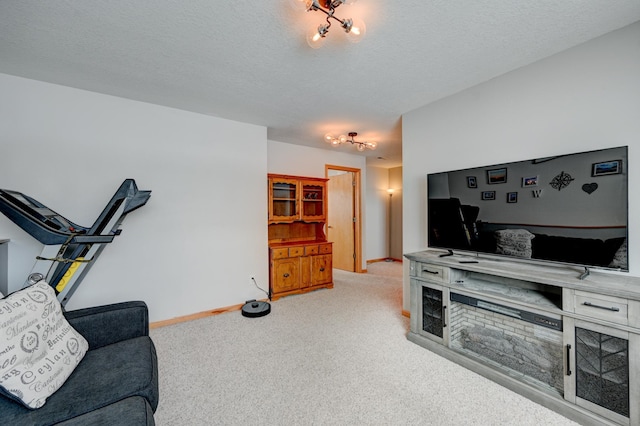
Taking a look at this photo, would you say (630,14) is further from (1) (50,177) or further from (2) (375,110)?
(1) (50,177)

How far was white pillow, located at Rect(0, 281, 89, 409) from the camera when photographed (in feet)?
3.54

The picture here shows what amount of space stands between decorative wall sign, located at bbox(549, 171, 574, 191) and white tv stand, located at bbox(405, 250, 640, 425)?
599mm

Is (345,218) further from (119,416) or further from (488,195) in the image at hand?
(119,416)

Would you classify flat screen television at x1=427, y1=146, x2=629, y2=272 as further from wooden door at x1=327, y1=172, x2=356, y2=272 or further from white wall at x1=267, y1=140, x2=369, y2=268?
wooden door at x1=327, y1=172, x2=356, y2=272

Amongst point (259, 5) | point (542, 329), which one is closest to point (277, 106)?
point (259, 5)

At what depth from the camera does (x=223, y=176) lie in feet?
11.2

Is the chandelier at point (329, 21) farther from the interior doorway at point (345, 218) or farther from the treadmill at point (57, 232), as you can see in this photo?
the interior doorway at point (345, 218)

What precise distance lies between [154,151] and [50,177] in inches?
35.7

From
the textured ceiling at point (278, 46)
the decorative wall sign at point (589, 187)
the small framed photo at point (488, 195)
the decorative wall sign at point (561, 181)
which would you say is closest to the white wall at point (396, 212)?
the textured ceiling at point (278, 46)

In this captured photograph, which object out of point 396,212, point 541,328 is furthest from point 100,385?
point 396,212

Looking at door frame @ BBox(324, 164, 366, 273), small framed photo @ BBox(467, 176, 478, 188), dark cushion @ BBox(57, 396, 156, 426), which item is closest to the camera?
dark cushion @ BBox(57, 396, 156, 426)

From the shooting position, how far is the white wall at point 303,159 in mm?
4363

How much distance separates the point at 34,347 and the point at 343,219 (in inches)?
192

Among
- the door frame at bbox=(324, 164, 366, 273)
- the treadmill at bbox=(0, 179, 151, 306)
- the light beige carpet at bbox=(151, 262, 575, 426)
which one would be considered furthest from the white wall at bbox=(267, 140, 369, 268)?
the light beige carpet at bbox=(151, 262, 575, 426)
